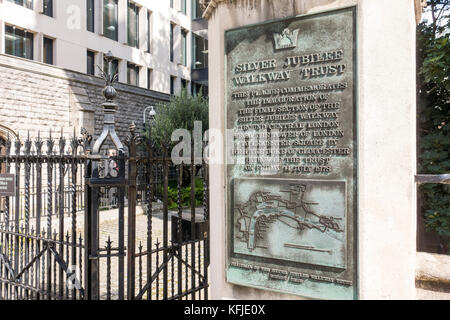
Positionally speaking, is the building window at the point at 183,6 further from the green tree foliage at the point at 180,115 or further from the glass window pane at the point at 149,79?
the green tree foliage at the point at 180,115

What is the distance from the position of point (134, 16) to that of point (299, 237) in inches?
890

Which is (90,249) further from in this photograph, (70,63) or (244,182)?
(70,63)

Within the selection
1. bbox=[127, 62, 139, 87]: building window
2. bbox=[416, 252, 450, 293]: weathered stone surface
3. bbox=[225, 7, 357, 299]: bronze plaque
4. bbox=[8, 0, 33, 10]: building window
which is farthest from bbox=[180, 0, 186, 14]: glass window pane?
bbox=[416, 252, 450, 293]: weathered stone surface

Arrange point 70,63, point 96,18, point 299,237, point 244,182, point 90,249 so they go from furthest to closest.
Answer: point 96,18
point 70,63
point 90,249
point 244,182
point 299,237

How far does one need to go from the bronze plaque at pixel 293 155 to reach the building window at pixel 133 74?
20.7m

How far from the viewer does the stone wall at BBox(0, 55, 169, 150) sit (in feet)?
48.0

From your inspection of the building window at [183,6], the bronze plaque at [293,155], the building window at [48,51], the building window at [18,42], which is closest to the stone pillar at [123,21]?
the building window at [48,51]

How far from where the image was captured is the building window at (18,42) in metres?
15.7

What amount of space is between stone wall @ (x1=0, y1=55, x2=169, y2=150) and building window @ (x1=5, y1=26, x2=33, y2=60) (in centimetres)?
138

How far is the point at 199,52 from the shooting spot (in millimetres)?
29375

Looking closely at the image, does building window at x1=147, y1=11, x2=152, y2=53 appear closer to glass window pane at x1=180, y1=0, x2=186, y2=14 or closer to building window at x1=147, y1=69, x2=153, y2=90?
building window at x1=147, y1=69, x2=153, y2=90

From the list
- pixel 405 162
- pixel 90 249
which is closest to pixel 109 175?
pixel 90 249

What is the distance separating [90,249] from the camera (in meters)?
3.63

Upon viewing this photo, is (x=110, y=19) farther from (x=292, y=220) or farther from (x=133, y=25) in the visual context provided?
(x=292, y=220)
